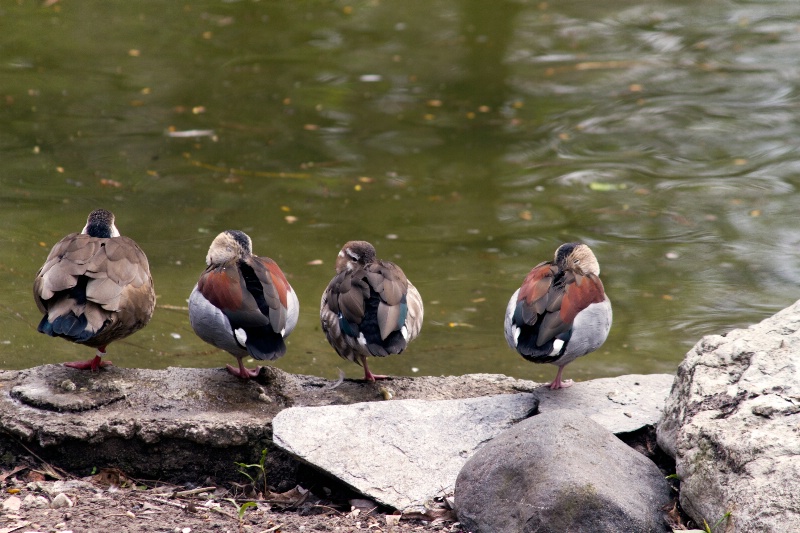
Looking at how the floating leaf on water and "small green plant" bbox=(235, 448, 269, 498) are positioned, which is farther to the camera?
the floating leaf on water

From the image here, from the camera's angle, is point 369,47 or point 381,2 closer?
point 369,47

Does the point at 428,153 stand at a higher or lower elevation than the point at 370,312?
lower

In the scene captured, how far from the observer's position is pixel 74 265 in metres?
5.08

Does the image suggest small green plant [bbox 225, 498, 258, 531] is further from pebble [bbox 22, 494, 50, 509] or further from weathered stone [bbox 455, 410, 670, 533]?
weathered stone [bbox 455, 410, 670, 533]

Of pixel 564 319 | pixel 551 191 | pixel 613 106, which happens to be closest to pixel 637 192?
pixel 551 191

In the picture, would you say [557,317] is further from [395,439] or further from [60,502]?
[60,502]

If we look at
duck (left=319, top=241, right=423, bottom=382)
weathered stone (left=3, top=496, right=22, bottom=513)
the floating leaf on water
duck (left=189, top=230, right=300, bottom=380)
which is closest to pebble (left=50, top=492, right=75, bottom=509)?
weathered stone (left=3, top=496, right=22, bottom=513)

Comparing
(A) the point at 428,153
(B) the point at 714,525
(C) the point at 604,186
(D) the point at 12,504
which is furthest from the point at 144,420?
(A) the point at 428,153

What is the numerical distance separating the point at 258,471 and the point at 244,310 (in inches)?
32.4

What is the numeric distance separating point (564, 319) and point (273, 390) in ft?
5.19

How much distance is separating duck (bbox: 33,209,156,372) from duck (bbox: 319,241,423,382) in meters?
1.01

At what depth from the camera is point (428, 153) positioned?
11.1m

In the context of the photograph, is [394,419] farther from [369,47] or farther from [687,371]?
[369,47]

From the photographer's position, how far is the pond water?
7910 millimetres
